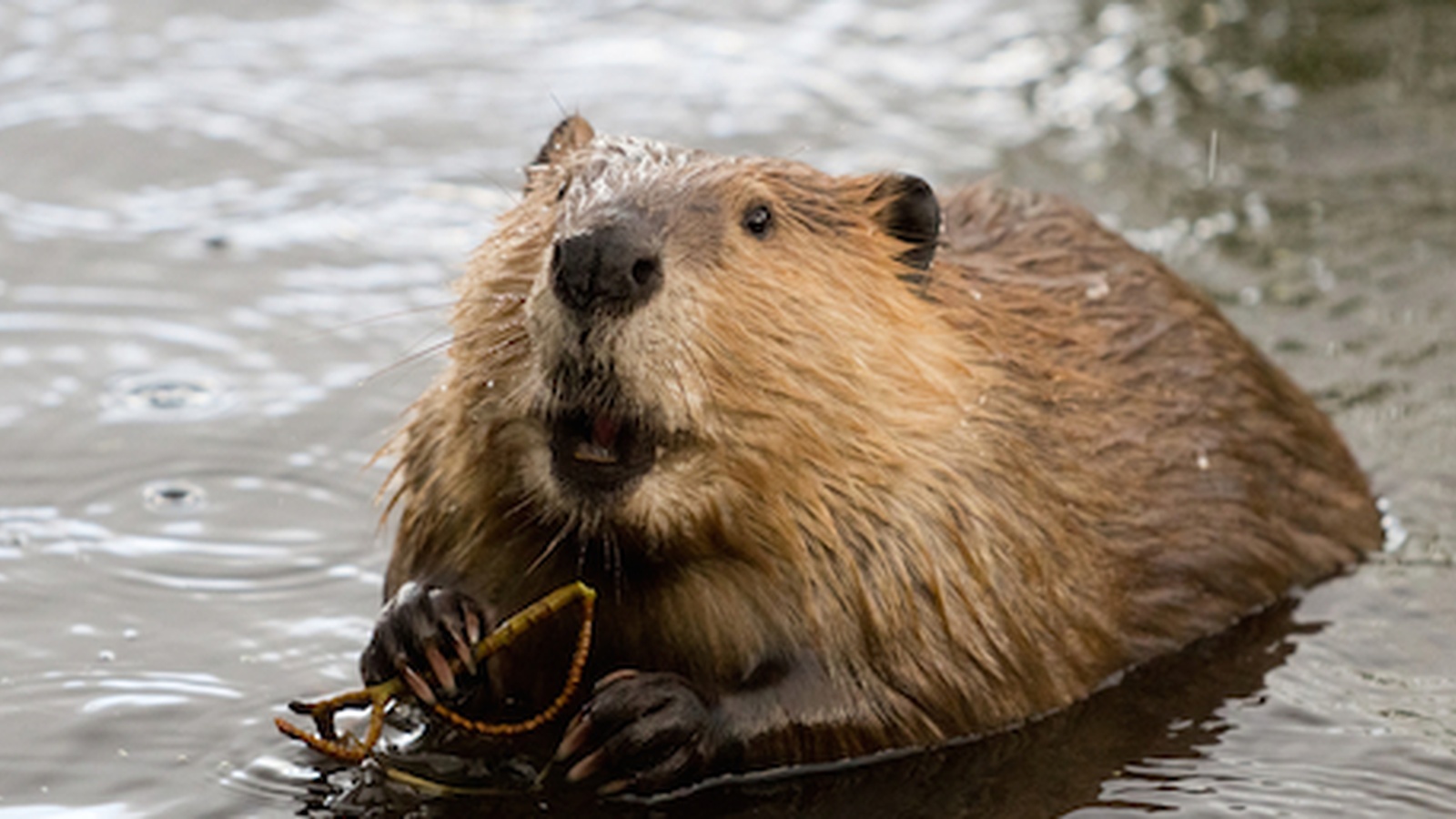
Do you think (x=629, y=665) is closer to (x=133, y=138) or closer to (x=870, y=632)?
(x=870, y=632)

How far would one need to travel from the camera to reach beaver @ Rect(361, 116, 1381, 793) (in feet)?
12.1

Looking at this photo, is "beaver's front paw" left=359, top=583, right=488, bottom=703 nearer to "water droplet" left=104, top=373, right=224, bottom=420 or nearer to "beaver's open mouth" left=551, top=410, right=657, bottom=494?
"beaver's open mouth" left=551, top=410, right=657, bottom=494

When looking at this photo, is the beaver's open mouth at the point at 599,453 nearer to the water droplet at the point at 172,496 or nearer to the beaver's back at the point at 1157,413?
the beaver's back at the point at 1157,413

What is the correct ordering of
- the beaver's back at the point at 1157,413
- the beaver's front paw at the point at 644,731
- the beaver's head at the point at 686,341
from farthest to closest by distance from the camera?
the beaver's back at the point at 1157,413
the beaver's front paw at the point at 644,731
the beaver's head at the point at 686,341

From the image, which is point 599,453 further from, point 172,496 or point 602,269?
point 172,496

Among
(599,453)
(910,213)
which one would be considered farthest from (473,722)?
(910,213)

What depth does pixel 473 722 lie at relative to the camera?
4.08 m

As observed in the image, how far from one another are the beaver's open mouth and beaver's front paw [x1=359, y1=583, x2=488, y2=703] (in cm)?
43

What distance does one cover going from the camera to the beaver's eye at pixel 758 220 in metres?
3.90

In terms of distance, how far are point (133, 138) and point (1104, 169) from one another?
3.24 m

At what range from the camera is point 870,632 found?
406cm

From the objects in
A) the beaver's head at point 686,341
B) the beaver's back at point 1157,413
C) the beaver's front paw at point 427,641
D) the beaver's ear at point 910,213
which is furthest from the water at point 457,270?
the beaver's ear at point 910,213

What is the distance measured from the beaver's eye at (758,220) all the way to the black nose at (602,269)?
0.40 metres

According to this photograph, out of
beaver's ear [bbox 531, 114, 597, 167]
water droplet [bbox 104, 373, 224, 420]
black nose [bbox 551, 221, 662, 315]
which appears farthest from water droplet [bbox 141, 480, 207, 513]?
black nose [bbox 551, 221, 662, 315]
